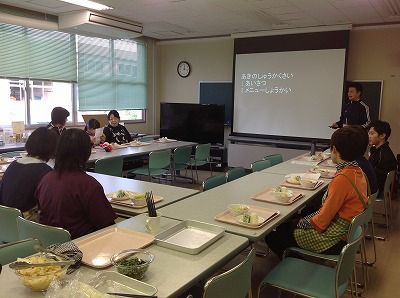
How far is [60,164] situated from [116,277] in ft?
3.13

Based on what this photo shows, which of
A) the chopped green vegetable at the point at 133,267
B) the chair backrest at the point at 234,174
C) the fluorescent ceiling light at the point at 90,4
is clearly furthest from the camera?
the fluorescent ceiling light at the point at 90,4

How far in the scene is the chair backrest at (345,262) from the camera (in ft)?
5.89

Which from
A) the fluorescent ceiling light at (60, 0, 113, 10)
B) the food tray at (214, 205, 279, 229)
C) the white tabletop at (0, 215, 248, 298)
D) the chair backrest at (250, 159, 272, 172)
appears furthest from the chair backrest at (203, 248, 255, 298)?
the fluorescent ceiling light at (60, 0, 113, 10)

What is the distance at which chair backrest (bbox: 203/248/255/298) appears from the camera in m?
1.34

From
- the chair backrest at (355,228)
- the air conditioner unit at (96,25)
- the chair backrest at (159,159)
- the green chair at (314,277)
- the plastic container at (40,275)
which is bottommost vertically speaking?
the green chair at (314,277)

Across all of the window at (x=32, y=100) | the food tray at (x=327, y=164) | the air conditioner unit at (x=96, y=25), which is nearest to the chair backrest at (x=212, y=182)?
the food tray at (x=327, y=164)

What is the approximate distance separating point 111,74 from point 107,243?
6.00 m

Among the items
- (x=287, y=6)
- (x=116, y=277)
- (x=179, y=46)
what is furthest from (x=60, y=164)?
(x=179, y=46)

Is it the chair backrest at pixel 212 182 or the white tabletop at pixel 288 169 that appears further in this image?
the white tabletop at pixel 288 169

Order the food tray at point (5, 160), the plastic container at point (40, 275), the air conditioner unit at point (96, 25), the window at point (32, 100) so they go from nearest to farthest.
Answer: the plastic container at point (40, 275)
the food tray at point (5, 160)
the air conditioner unit at point (96, 25)
the window at point (32, 100)

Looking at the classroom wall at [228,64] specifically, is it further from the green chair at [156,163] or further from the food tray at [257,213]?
the food tray at [257,213]

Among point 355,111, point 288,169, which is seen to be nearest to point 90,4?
point 288,169

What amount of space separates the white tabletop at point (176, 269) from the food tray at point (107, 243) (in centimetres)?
4

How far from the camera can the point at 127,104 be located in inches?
305
